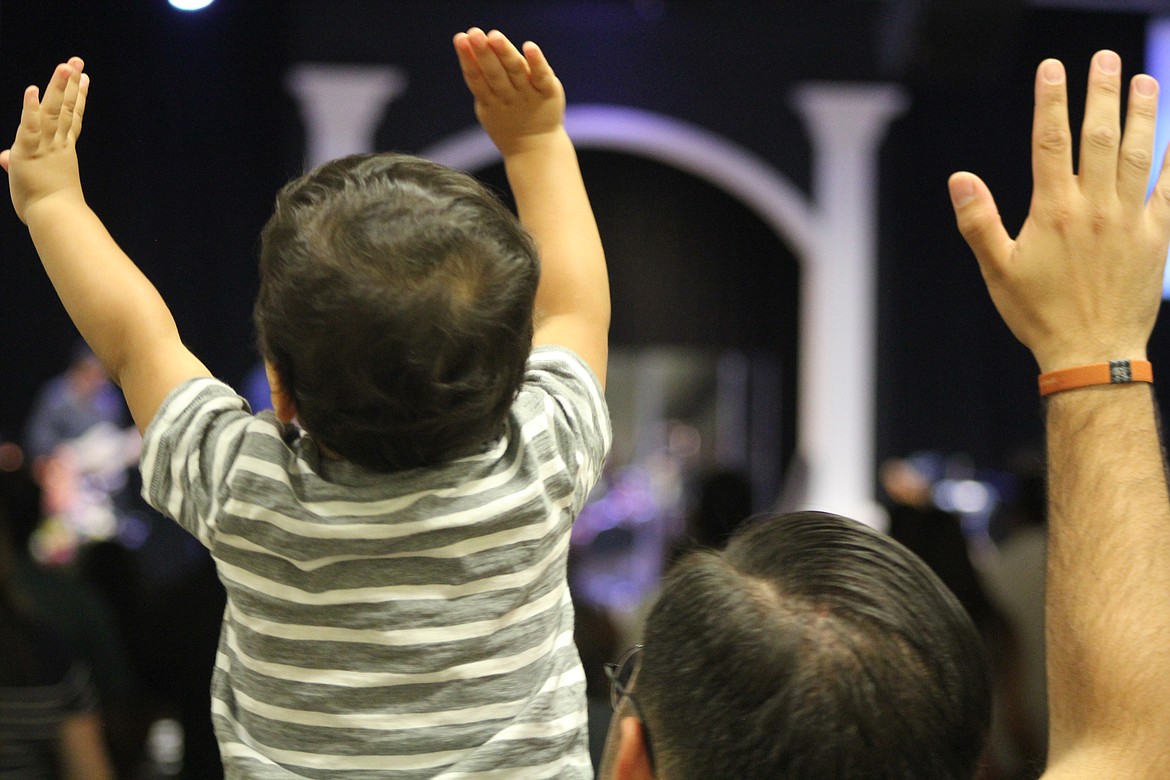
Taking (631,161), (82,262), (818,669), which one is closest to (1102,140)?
(818,669)

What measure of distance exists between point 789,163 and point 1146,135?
6832 millimetres

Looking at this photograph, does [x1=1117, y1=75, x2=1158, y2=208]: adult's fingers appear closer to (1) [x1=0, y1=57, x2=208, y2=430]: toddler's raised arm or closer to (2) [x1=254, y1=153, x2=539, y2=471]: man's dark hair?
(2) [x1=254, y1=153, x2=539, y2=471]: man's dark hair

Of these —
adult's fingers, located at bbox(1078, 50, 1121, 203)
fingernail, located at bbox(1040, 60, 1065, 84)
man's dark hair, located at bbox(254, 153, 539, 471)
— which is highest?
fingernail, located at bbox(1040, 60, 1065, 84)

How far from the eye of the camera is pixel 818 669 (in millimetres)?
593

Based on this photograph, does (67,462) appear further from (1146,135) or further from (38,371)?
(1146,135)

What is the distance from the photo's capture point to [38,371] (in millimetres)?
7215

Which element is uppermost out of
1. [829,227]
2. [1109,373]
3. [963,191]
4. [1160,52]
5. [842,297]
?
[1160,52]

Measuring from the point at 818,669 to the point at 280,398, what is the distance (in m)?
0.40

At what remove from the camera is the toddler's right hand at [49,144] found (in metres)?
0.83

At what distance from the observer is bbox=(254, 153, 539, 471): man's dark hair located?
0.75 m

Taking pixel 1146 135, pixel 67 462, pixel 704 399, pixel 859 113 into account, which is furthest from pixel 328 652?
pixel 704 399

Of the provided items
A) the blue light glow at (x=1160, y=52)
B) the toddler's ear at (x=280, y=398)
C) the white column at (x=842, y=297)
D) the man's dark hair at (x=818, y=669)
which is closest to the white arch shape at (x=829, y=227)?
the white column at (x=842, y=297)

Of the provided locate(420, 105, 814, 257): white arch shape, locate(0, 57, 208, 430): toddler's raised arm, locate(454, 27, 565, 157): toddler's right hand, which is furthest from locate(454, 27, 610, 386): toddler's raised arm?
locate(420, 105, 814, 257): white arch shape

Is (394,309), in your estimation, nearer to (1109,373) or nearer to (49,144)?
(49,144)
